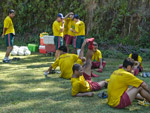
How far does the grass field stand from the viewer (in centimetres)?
430

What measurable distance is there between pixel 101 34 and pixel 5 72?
6136mm

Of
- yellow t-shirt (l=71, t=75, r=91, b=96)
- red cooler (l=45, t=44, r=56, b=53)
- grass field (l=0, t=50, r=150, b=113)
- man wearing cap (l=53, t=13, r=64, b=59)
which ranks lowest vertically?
grass field (l=0, t=50, r=150, b=113)

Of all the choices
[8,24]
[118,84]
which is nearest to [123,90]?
[118,84]

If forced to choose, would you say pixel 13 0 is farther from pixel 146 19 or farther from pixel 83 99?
pixel 83 99

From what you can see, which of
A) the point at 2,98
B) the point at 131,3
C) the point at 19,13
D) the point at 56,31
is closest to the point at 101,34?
the point at 131,3

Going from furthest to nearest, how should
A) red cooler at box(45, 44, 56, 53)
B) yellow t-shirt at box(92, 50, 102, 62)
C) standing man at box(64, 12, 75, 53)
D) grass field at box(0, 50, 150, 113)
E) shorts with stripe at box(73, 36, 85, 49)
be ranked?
red cooler at box(45, 44, 56, 53) < standing man at box(64, 12, 75, 53) < shorts with stripe at box(73, 36, 85, 49) < yellow t-shirt at box(92, 50, 102, 62) < grass field at box(0, 50, 150, 113)

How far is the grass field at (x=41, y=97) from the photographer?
169 inches

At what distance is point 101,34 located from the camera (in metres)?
12.1

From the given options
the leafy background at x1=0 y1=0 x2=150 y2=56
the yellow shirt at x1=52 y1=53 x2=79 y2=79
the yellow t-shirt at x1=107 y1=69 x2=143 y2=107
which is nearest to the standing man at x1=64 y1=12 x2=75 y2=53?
the leafy background at x1=0 y1=0 x2=150 y2=56

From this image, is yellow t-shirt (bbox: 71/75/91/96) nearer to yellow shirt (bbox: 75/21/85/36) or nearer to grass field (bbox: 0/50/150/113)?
grass field (bbox: 0/50/150/113)

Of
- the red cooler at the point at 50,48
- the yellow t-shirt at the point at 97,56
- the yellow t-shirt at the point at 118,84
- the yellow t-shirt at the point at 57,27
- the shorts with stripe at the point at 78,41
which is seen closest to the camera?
the yellow t-shirt at the point at 118,84

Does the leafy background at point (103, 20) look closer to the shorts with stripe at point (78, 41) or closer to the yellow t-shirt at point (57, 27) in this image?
the shorts with stripe at point (78, 41)

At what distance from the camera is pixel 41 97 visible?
196 inches

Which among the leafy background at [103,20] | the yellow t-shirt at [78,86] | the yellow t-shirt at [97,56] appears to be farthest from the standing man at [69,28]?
the yellow t-shirt at [78,86]
